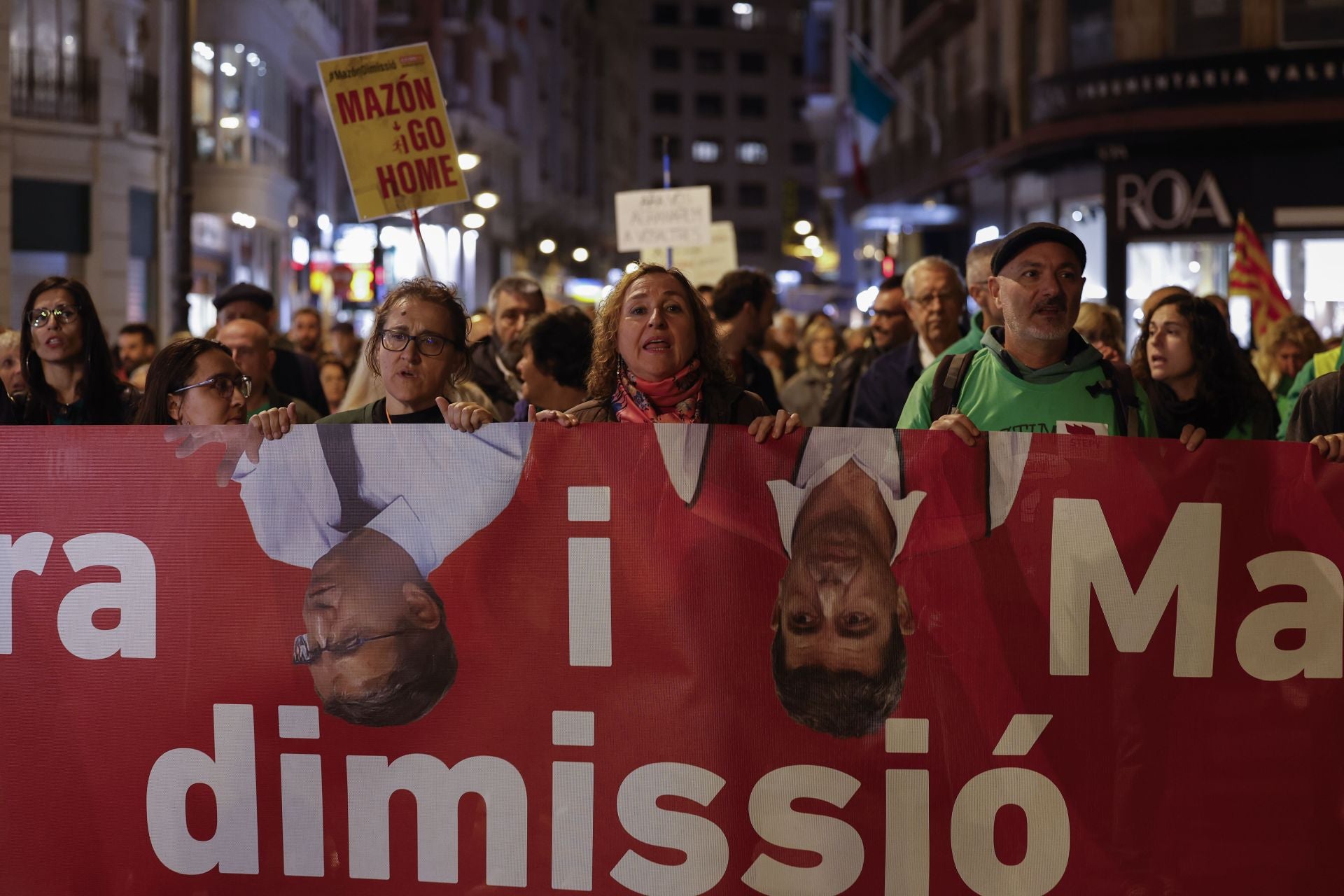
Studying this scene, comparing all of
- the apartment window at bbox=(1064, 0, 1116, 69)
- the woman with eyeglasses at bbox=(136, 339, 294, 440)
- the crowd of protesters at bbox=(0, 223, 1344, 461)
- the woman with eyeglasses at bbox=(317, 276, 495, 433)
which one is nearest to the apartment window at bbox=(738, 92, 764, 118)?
the apartment window at bbox=(1064, 0, 1116, 69)

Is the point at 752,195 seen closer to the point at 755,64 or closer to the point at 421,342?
the point at 755,64

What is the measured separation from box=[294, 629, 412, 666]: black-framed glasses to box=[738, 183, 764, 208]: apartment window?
130833 millimetres

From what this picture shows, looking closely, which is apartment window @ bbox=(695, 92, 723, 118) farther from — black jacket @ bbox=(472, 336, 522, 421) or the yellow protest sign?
the yellow protest sign

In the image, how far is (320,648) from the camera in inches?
179

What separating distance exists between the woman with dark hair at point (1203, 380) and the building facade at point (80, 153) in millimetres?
21132

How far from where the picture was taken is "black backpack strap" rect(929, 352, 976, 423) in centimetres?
466

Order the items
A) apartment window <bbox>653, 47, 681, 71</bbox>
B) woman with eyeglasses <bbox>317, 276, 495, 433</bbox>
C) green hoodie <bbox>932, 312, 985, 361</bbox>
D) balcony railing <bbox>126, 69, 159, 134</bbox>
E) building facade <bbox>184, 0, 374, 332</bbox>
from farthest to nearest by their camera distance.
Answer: apartment window <bbox>653, 47, 681, 71</bbox>, building facade <bbox>184, 0, 374, 332</bbox>, balcony railing <bbox>126, 69, 159, 134</bbox>, green hoodie <bbox>932, 312, 985, 361</bbox>, woman with eyeglasses <bbox>317, 276, 495, 433</bbox>

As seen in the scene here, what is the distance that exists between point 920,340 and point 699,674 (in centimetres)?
347

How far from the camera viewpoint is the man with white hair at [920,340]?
23.7ft

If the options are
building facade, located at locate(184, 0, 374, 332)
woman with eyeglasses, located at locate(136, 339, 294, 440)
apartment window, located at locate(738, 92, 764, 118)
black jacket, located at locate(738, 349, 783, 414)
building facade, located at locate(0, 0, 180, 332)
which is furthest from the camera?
apartment window, located at locate(738, 92, 764, 118)

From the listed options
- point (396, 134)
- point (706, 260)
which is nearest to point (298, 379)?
point (396, 134)

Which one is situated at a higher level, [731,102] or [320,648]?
[731,102]

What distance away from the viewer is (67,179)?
2630cm

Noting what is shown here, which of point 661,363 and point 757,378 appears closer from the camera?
point 661,363
